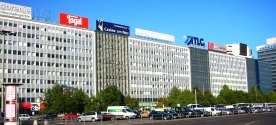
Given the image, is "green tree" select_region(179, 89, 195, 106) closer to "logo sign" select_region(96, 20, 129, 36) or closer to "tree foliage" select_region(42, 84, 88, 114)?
"logo sign" select_region(96, 20, 129, 36)

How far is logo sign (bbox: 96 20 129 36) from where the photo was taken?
464 feet

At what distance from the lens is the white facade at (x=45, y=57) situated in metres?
116

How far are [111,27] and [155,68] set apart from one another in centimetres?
2852

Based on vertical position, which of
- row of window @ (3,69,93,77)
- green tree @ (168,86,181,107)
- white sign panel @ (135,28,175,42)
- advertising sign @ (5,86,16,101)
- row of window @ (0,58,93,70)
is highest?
white sign panel @ (135,28,175,42)

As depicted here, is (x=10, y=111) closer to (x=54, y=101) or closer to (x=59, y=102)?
(x=59, y=102)

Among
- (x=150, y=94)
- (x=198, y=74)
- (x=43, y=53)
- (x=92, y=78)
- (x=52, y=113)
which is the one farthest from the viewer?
(x=198, y=74)

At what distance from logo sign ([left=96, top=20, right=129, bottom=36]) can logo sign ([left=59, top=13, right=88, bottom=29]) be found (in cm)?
697

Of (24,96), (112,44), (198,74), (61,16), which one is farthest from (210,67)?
(24,96)

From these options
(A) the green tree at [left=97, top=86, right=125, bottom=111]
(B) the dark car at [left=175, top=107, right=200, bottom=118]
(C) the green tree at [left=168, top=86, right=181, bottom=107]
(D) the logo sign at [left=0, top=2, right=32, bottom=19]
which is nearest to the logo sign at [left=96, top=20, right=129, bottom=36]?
(D) the logo sign at [left=0, top=2, right=32, bottom=19]

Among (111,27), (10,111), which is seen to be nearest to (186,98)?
(111,27)

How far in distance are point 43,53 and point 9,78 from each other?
15.0 meters

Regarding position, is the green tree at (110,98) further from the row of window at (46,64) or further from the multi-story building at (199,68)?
the multi-story building at (199,68)

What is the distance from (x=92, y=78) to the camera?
13938cm

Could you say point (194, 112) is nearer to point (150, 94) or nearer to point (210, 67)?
point (150, 94)
